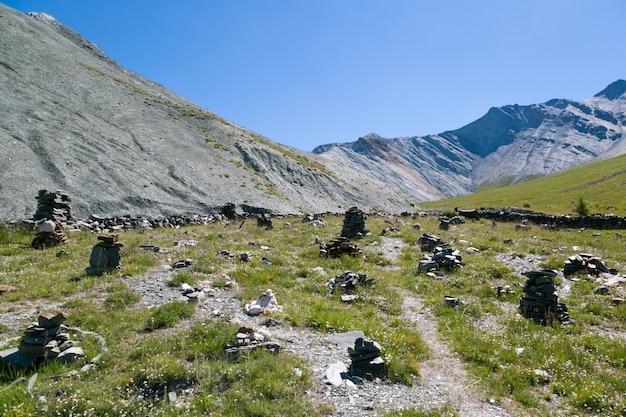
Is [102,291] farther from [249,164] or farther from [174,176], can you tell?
[249,164]

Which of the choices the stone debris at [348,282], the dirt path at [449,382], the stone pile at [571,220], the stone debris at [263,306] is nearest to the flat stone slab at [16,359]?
the stone debris at [263,306]

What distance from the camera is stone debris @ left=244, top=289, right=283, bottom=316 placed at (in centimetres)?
1265

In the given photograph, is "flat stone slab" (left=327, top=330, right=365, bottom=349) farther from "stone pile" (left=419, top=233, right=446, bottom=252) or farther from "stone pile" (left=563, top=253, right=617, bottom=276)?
"stone pile" (left=419, top=233, right=446, bottom=252)

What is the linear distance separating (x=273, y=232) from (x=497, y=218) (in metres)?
34.7

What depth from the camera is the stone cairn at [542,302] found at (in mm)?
12930

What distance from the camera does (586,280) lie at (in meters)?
17.6

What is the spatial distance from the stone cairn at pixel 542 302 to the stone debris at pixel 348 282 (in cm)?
626

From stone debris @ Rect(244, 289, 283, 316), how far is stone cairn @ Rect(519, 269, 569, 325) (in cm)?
936

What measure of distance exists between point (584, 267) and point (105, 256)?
78.5 feet

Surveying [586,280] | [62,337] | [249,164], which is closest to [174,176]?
[249,164]

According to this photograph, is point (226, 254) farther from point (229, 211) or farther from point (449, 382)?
point (229, 211)

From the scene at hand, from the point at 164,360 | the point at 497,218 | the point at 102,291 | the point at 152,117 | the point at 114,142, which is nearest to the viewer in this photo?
the point at 164,360

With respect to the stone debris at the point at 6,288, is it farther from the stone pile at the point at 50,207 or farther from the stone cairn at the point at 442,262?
the stone cairn at the point at 442,262

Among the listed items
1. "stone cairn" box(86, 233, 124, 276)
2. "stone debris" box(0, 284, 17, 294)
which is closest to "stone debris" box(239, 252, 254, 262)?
"stone cairn" box(86, 233, 124, 276)
